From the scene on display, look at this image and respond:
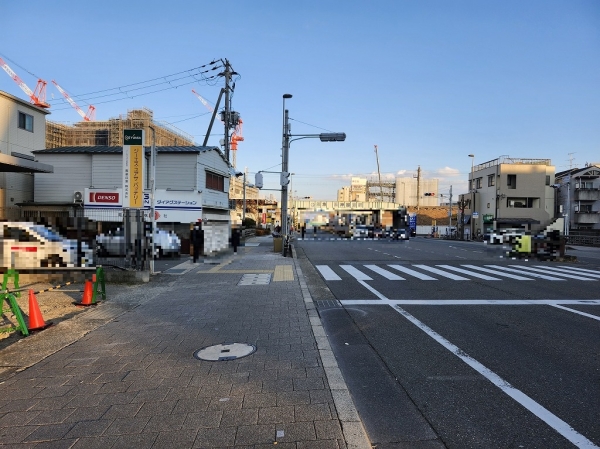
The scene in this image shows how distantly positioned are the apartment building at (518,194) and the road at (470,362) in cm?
4606

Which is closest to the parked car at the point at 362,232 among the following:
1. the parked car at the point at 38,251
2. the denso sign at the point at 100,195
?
the denso sign at the point at 100,195

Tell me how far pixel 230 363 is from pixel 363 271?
1127 cm

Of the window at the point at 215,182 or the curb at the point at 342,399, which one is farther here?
the window at the point at 215,182

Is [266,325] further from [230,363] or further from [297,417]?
[297,417]

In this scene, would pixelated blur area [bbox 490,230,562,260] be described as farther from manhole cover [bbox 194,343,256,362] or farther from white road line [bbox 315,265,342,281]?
manhole cover [bbox 194,343,256,362]

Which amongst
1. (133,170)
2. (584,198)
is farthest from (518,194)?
(133,170)

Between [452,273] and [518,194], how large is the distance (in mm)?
45947

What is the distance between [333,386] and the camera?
14.7 feet

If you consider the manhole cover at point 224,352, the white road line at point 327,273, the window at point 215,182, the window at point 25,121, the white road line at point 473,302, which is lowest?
the white road line at point 327,273

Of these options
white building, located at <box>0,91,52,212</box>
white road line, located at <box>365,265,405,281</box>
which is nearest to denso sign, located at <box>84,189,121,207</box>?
white building, located at <box>0,91,52,212</box>

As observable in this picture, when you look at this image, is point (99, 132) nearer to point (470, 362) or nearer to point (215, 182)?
point (215, 182)

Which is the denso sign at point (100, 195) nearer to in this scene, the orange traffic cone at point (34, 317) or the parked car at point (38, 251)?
the parked car at point (38, 251)

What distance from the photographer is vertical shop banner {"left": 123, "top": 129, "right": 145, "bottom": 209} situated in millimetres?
12789

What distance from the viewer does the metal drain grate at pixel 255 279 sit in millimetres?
12336
